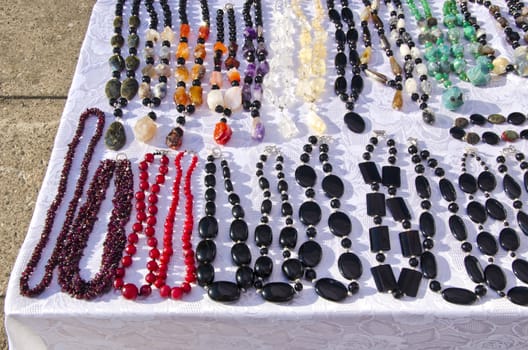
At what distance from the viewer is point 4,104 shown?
2.33 meters

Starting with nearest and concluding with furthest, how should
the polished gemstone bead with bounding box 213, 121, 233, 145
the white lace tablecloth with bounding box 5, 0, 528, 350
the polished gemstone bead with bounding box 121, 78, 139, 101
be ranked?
the white lace tablecloth with bounding box 5, 0, 528, 350
the polished gemstone bead with bounding box 213, 121, 233, 145
the polished gemstone bead with bounding box 121, 78, 139, 101

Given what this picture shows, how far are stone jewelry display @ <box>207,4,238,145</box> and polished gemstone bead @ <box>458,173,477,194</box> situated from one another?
0.65 metres

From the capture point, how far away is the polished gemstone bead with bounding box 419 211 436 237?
1281 mm

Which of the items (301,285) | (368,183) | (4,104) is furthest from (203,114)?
(4,104)

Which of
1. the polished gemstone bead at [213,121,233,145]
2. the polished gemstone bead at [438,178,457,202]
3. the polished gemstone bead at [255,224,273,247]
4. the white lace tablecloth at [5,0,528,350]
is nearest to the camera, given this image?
the white lace tablecloth at [5,0,528,350]

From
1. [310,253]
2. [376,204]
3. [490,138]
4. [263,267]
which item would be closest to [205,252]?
[263,267]

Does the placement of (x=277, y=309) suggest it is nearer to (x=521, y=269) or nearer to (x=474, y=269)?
(x=474, y=269)

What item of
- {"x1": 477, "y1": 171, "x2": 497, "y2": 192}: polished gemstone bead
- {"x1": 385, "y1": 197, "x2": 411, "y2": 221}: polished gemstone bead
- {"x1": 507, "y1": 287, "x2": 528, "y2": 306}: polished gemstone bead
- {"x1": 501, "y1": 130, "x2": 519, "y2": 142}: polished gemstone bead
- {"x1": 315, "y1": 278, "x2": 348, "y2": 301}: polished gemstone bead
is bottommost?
{"x1": 315, "y1": 278, "x2": 348, "y2": 301}: polished gemstone bead

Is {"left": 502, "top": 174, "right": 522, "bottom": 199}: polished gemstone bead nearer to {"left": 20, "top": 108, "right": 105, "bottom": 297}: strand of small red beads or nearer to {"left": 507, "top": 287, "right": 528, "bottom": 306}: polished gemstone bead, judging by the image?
{"left": 507, "top": 287, "right": 528, "bottom": 306}: polished gemstone bead

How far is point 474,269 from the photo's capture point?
1.21 meters

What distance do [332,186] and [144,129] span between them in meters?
0.55

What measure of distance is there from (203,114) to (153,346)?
2.24 ft

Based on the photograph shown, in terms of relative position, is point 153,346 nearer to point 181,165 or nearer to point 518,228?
point 181,165

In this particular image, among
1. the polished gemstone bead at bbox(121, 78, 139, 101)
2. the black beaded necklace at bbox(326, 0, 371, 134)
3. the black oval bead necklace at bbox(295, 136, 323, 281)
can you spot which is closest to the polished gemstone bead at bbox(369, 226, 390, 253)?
the black oval bead necklace at bbox(295, 136, 323, 281)
